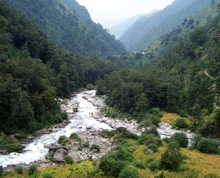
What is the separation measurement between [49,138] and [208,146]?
86.7 ft

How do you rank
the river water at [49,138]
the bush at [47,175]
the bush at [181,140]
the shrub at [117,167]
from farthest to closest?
the bush at [181,140], the river water at [49,138], the shrub at [117,167], the bush at [47,175]

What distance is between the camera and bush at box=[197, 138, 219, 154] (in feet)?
84.1

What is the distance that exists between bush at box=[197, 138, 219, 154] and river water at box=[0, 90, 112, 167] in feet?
71.5

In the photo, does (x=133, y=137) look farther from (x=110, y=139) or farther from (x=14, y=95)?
(x=14, y=95)

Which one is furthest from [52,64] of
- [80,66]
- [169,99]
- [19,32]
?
[169,99]

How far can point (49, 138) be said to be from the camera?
3403 cm

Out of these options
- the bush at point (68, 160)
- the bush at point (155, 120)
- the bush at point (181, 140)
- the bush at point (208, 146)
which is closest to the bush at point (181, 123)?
the bush at point (155, 120)

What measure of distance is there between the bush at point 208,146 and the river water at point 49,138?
21.8 m

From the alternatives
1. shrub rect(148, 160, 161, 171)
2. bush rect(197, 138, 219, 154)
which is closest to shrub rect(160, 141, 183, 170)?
shrub rect(148, 160, 161, 171)

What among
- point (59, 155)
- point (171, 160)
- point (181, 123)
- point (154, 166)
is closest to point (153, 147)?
point (154, 166)

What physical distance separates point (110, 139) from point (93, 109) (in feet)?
77.3

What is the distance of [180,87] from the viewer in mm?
54781

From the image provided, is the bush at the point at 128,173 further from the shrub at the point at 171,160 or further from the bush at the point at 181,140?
the bush at the point at 181,140

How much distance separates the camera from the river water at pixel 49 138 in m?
25.0
